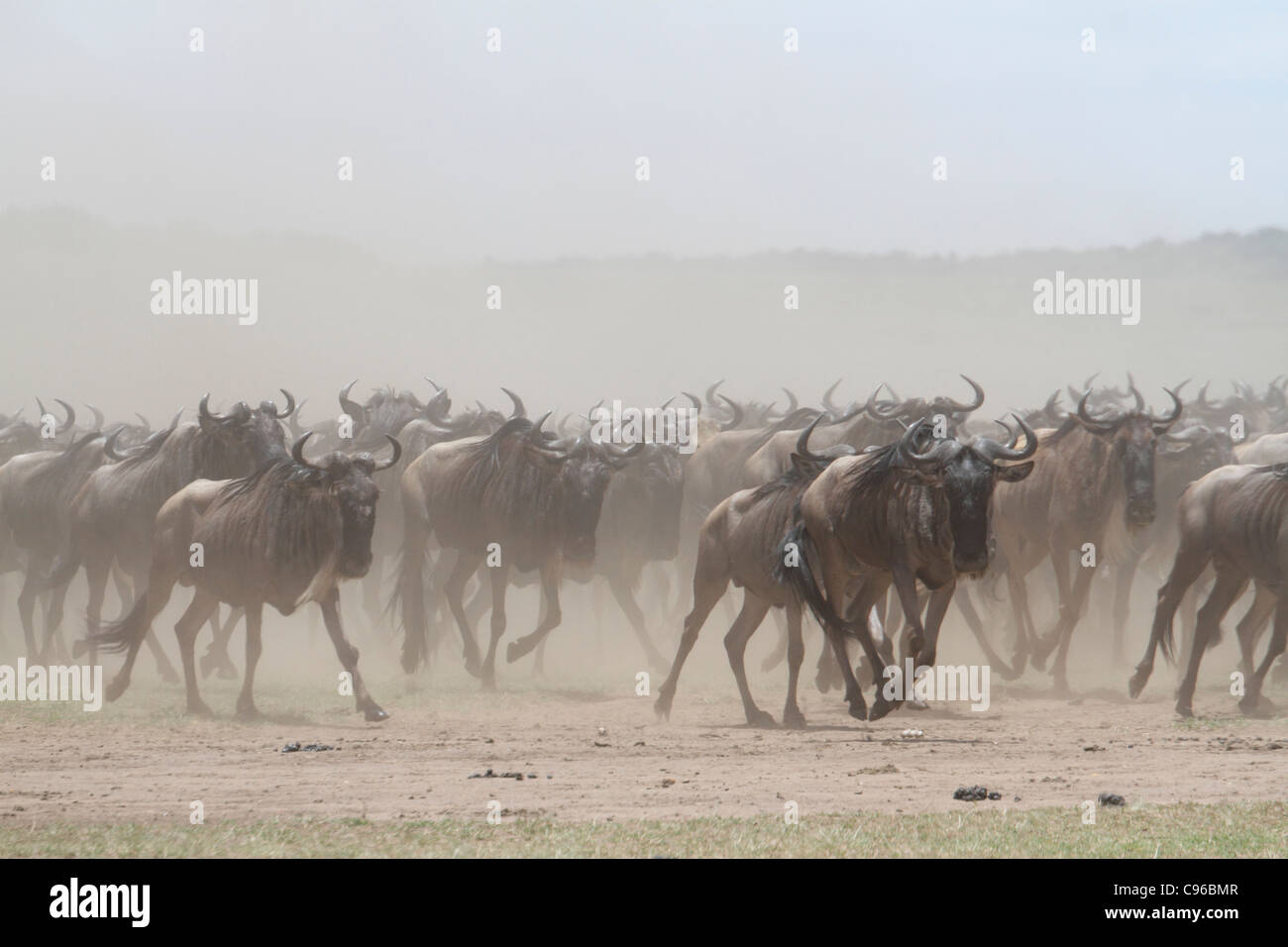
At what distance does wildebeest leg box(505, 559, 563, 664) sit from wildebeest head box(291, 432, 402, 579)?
3.48m

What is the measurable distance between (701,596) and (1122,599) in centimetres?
869

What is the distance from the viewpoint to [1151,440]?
1792cm

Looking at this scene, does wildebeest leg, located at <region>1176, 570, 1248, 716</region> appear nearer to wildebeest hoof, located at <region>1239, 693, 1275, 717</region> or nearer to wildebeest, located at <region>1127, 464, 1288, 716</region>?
wildebeest, located at <region>1127, 464, 1288, 716</region>

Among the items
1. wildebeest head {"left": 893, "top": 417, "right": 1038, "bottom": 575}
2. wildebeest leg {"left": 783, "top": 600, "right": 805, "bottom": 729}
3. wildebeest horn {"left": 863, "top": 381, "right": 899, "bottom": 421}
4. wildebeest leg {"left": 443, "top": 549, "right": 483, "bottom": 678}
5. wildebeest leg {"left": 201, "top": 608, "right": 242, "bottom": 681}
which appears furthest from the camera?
wildebeest leg {"left": 201, "top": 608, "right": 242, "bottom": 681}

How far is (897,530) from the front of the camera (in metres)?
12.9

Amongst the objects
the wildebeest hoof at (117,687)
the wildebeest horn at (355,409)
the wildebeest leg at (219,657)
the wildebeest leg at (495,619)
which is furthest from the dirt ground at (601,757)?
the wildebeest horn at (355,409)

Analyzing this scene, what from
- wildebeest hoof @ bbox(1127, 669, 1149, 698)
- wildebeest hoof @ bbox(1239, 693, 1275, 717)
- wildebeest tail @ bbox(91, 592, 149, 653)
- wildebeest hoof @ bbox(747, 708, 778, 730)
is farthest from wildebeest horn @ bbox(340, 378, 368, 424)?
wildebeest hoof @ bbox(1239, 693, 1275, 717)

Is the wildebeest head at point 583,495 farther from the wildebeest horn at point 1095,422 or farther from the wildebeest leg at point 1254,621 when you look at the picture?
the wildebeest leg at point 1254,621

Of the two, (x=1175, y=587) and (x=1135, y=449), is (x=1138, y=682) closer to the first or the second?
(x=1175, y=587)

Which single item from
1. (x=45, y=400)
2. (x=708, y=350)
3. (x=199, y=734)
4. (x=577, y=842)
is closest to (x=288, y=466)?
(x=199, y=734)

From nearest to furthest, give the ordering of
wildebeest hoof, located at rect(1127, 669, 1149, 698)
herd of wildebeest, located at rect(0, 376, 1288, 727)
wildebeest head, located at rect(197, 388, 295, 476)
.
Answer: herd of wildebeest, located at rect(0, 376, 1288, 727) < wildebeest hoof, located at rect(1127, 669, 1149, 698) < wildebeest head, located at rect(197, 388, 295, 476)

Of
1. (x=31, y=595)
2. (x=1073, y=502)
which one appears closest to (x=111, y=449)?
(x=31, y=595)

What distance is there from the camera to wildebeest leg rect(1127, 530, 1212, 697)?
15.4 meters
